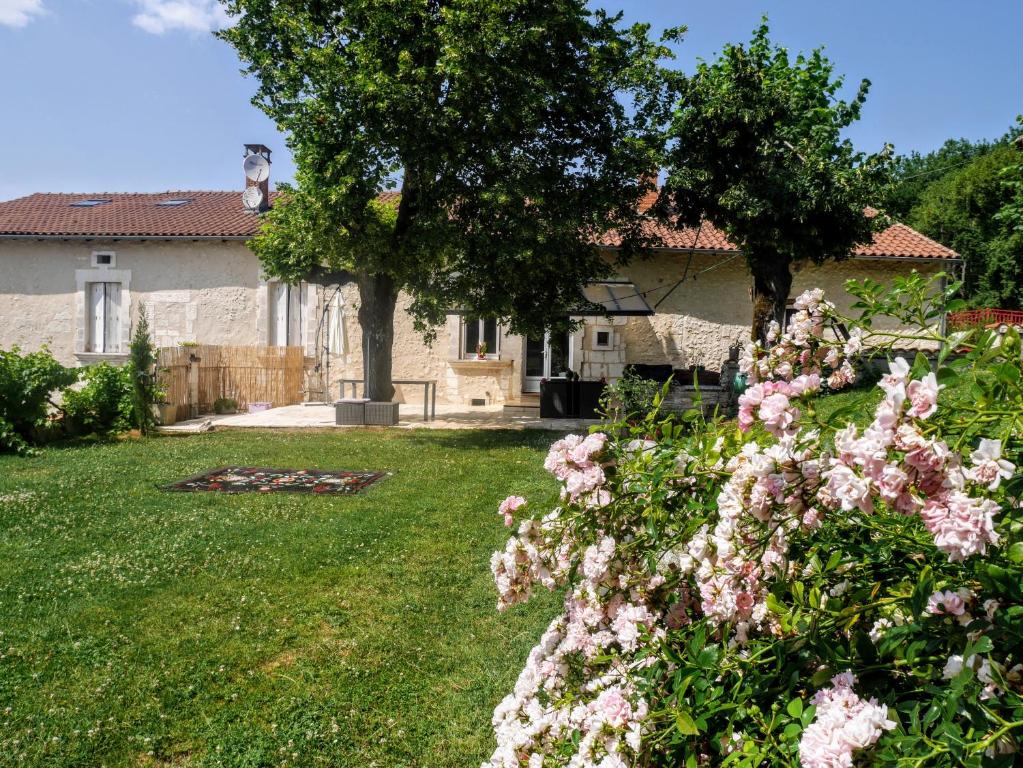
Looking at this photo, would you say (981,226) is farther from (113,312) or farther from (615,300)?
(113,312)

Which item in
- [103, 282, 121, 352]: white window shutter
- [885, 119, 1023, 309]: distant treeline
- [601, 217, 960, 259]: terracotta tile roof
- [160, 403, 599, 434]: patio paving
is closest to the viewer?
[160, 403, 599, 434]: patio paving

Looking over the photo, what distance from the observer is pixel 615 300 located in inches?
635

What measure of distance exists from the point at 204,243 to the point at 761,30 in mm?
13922

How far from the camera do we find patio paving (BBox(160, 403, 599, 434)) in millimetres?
14109

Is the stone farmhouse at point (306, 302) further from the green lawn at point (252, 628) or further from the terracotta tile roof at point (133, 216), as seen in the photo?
the green lawn at point (252, 628)

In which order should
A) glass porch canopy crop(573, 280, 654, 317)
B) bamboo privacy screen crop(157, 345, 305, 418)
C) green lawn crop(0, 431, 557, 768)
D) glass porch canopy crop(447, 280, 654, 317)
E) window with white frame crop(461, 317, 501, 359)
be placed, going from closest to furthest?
green lawn crop(0, 431, 557, 768)
glass porch canopy crop(447, 280, 654, 317)
glass porch canopy crop(573, 280, 654, 317)
bamboo privacy screen crop(157, 345, 305, 418)
window with white frame crop(461, 317, 501, 359)

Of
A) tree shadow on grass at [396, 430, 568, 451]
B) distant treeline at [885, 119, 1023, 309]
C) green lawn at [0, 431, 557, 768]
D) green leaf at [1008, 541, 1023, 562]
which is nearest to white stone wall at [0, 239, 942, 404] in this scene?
tree shadow on grass at [396, 430, 568, 451]

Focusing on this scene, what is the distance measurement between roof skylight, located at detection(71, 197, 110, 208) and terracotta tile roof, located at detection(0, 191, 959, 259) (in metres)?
0.20

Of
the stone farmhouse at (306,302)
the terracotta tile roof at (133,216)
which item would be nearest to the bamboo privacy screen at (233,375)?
the stone farmhouse at (306,302)

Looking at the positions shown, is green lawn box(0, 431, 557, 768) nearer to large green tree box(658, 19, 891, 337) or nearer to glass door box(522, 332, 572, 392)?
large green tree box(658, 19, 891, 337)

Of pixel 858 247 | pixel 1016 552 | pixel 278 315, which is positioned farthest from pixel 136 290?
pixel 1016 552

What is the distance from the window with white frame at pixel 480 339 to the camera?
61.0 ft

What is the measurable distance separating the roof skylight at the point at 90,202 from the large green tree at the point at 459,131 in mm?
11972

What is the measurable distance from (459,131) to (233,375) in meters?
8.75
